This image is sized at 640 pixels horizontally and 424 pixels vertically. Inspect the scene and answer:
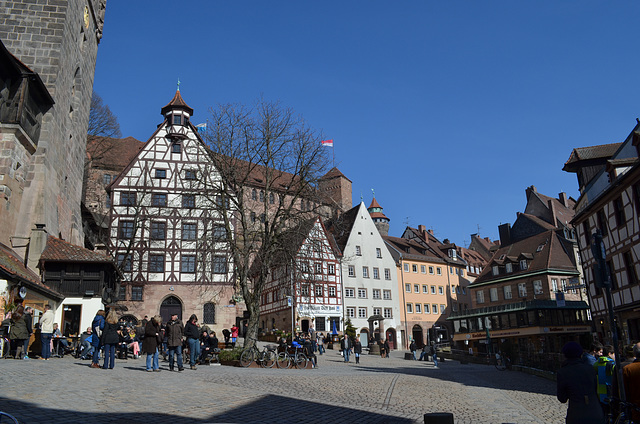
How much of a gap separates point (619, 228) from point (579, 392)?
73.6ft

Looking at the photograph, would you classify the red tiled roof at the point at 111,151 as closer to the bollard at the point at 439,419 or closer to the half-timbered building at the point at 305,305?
the half-timbered building at the point at 305,305

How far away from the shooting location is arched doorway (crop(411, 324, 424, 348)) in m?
58.2

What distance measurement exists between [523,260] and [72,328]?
4136 centimetres

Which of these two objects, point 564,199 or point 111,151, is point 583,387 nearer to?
point 111,151

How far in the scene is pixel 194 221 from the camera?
1603 inches

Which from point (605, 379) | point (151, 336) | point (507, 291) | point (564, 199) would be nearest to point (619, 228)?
point (605, 379)

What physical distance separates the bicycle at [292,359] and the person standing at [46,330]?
8138 millimetres

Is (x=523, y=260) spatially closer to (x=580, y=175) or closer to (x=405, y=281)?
(x=405, y=281)

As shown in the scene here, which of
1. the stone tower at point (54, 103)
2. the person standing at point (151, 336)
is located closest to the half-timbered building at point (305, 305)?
the stone tower at point (54, 103)

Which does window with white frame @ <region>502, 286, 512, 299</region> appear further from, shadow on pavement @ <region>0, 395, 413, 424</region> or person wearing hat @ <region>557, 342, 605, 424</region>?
person wearing hat @ <region>557, 342, 605, 424</region>

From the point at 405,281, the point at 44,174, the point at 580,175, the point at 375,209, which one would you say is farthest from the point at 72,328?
the point at 375,209

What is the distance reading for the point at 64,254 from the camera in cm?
2517

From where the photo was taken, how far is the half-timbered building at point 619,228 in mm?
23797

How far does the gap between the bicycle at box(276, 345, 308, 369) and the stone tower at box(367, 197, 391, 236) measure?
6270 cm
